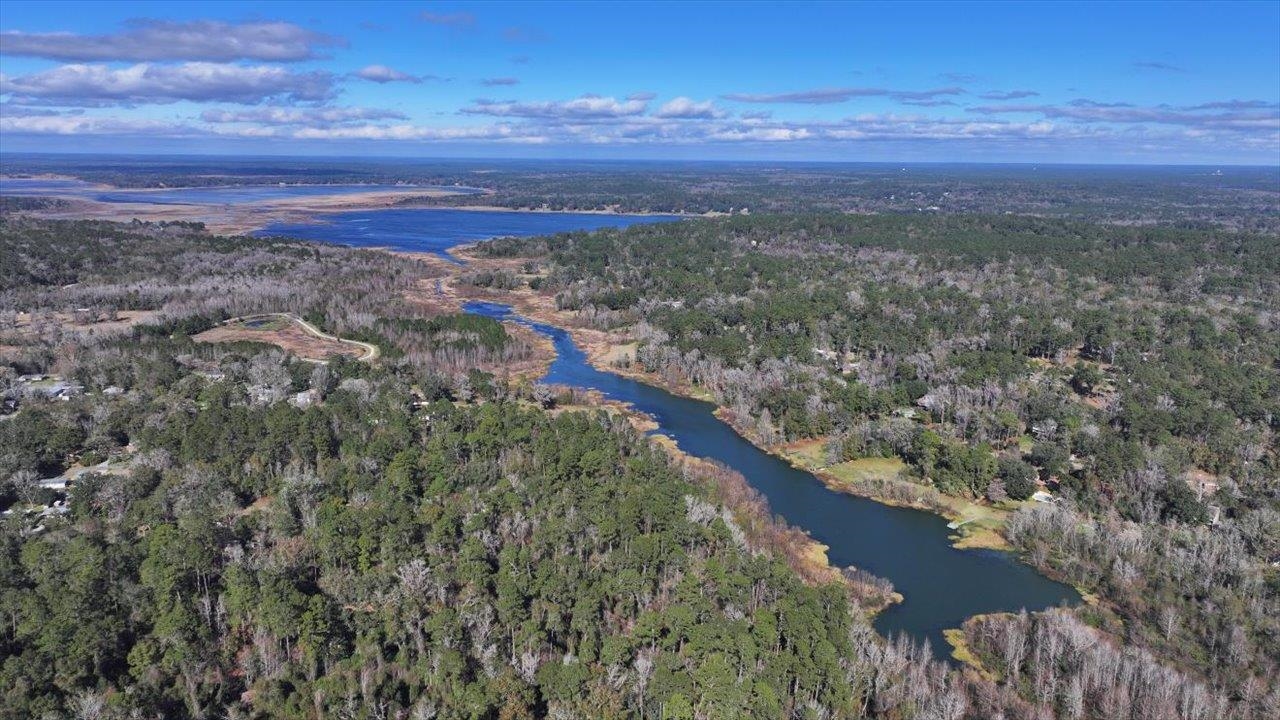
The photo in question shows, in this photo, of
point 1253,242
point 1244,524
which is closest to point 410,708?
point 1244,524

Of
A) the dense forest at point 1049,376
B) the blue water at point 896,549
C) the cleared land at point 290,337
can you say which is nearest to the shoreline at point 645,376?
the blue water at point 896,549

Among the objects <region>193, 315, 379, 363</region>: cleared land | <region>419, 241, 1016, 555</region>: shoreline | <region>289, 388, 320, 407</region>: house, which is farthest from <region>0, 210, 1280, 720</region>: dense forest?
<region>193, 315, 379, 363</region>: cleared land

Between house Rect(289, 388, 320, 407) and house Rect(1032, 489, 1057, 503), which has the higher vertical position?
house Rect(289, 388, 320, 407)

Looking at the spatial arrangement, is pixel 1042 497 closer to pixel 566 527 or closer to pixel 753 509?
pixel 753 509

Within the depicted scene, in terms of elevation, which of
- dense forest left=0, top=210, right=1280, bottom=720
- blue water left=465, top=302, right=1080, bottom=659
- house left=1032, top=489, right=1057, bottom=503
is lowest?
blue water left=465, top=302, right=1080, bottom=659

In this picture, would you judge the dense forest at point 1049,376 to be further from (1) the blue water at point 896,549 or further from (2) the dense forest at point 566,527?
(1) the blue water at point 896,549

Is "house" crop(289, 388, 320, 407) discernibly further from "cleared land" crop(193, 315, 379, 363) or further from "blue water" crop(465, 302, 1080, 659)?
"blue water" crop(465, 302, 1080, 659)
